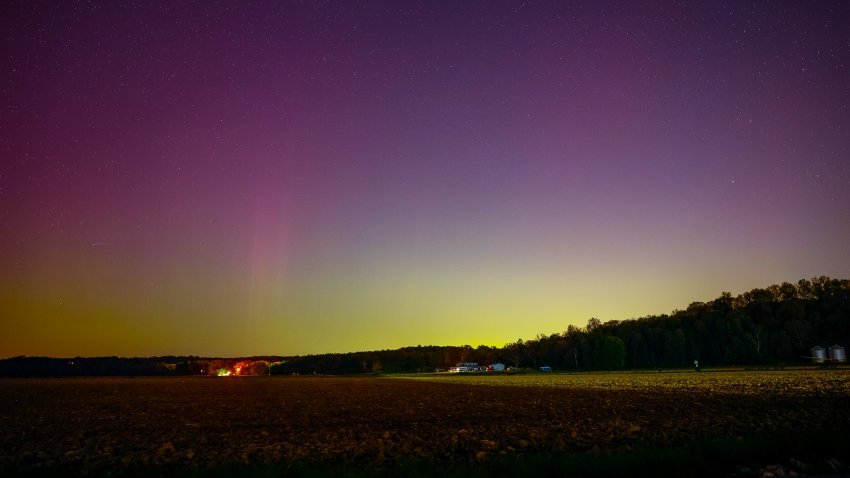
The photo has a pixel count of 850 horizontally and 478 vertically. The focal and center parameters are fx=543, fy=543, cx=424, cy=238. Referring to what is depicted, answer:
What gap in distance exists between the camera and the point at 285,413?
122 ft

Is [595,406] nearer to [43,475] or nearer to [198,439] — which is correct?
[198,439]

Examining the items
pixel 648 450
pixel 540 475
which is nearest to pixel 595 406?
pixel 648 450

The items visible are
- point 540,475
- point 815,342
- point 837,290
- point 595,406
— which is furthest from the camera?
point 837,290

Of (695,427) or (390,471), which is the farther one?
(695,427)

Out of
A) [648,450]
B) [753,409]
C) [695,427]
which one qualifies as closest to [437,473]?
[648,450]

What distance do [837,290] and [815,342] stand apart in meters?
42.4

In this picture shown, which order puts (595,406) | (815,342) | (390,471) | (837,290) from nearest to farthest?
(390,471), (595,406), (815,342), (837,290)

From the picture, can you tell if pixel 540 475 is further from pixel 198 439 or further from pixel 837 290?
pixel 837 290

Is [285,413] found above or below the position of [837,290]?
below

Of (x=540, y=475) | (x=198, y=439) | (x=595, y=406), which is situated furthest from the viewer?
(x=595, y=406)

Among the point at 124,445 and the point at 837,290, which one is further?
the point at 837,290

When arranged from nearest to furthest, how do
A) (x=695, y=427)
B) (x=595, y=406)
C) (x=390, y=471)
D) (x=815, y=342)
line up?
1. (x=390, y=471)
2. (x=695, y=427)
3. (x=595, y=406)
4. (x=815, y=342)

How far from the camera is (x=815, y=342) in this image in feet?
482

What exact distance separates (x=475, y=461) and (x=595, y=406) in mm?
20718
